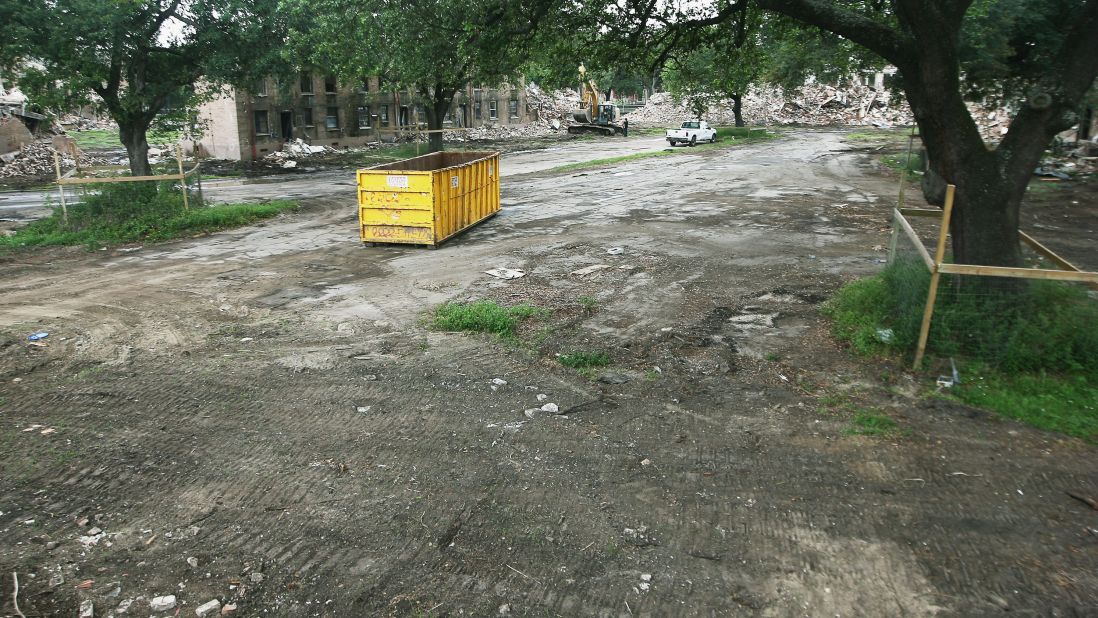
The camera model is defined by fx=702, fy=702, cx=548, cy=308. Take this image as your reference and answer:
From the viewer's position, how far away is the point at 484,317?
889 cm

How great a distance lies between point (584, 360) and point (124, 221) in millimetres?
12643

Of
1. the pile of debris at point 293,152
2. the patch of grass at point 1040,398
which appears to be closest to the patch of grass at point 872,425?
the patch of grass at point 1040,398

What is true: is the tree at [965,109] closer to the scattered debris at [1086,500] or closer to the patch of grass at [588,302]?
the scattered debris at [1086,500]

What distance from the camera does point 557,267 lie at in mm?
11898

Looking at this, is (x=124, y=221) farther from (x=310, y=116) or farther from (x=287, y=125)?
(x=310, y=116)

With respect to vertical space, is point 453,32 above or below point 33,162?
above

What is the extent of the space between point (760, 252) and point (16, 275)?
12.9m

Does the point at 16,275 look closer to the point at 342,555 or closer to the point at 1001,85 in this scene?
the point at 342,555

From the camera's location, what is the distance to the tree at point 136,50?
51.2 ft

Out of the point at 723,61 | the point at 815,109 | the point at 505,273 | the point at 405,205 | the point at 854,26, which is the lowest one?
the point at 505,273

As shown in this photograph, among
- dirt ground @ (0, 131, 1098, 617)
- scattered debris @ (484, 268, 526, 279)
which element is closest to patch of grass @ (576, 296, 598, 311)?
dirt ground @ (0, 131, 1098, 617)

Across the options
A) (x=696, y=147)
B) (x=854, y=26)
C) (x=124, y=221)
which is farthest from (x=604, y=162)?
(x=854, y=26)

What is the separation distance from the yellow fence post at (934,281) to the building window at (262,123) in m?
38.9

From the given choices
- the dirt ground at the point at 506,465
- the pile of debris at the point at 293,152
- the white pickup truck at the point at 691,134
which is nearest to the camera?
the dirt ground at the point at 506,465
